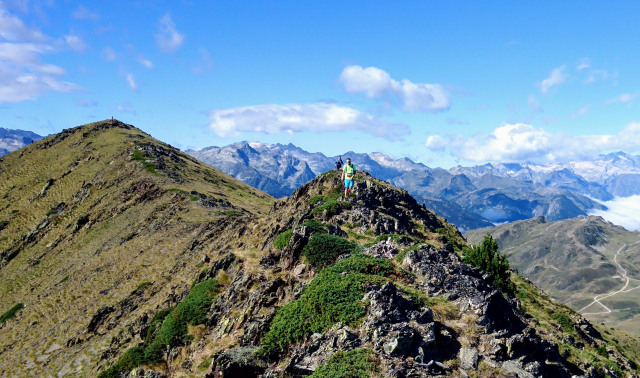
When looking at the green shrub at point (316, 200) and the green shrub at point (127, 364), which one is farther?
→ the green shrub at point (316, 200)

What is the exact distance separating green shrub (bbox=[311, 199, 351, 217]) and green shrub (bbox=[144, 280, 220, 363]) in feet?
43.5

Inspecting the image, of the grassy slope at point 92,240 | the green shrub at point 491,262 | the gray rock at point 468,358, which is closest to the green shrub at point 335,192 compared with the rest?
the grassy slope at point 92,240

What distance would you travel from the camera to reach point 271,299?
86.9 ft

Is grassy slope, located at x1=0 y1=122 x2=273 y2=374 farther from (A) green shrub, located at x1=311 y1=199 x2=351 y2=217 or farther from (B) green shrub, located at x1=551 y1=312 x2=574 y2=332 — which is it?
(B) green shrub, located at x1=551 y1=312 x2=574 y2=332

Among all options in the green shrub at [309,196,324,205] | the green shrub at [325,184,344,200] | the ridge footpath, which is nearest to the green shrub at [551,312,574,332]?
the ridge footpath

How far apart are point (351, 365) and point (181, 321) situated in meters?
18.4

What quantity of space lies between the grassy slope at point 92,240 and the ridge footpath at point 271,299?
341 mm

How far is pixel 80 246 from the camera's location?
73812 mm

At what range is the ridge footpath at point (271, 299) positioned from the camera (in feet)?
60.3

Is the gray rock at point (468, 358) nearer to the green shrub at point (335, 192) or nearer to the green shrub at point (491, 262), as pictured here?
the green shrub at point (491, 262)

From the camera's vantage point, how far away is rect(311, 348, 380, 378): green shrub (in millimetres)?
15492

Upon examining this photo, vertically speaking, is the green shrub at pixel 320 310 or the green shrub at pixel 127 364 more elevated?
the green shrub at pixel 320 310

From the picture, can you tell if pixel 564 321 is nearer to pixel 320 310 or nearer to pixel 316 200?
pixel 316 200

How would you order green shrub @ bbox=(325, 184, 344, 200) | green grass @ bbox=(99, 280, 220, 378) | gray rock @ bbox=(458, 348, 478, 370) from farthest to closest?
1. green shrub @ bbox=(325, 184, 344, 200)
2. green grass @ bbox=(99, 280, 220, 378)
3. gray rock @ bbox=(458, 348, 478, 370)
